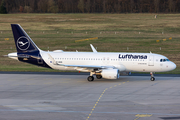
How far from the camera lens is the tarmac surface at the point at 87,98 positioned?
23.6m

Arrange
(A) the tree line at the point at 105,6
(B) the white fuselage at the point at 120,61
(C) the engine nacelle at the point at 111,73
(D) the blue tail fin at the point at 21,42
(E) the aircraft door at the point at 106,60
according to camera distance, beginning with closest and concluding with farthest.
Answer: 1. (C) the engine nacelle at the point at 111,73
2. (B) the white fuselage at the point at 120,61
3. (E) the aircraft door at the point at 106,60
4. (D) the blue tail fin at the point at 21,42
5. (A) the tree line at the point at 105,6

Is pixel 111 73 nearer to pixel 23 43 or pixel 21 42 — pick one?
pixel 23 43

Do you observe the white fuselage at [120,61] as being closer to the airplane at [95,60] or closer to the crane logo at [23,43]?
the airplane at [95,60]

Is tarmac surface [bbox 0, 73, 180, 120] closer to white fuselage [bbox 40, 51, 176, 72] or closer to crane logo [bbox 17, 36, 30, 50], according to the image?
white fuselage [bbox 40, 51, 176, 72]

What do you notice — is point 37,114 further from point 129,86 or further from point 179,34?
point 179,34

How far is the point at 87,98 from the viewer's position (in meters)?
29.5

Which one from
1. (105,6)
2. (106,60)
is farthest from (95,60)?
(105,6)

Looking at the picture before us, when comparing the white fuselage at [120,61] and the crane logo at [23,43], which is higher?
the crane logo at [23,43]

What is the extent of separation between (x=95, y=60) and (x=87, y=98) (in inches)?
470

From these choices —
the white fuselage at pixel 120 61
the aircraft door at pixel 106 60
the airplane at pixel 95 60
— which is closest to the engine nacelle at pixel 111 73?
the airplane at pixel 95 60

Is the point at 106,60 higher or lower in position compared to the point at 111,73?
higher

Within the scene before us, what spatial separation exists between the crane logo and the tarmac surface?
4.59m

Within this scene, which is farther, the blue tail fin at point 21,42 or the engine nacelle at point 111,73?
the blue tail fin at point 21,42

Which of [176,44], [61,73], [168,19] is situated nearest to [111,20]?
[168,19]
